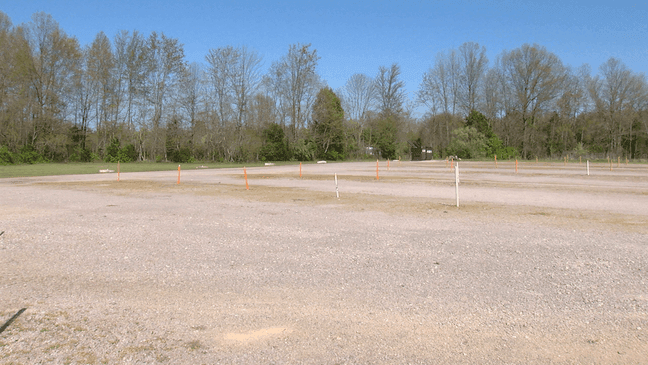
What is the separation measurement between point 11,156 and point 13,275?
4651 cm

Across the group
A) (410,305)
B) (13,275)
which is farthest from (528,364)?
(13,275)

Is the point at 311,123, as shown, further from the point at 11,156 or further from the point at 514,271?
the point at 514,271

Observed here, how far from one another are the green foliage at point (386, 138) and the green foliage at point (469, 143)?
9.36 m

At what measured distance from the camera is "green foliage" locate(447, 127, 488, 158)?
210ft

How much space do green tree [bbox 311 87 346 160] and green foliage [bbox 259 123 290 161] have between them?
5082mm

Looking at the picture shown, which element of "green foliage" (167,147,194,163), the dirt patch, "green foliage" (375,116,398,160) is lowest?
the dirt patch

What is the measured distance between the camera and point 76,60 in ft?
166

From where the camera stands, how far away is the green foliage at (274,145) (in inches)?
2167

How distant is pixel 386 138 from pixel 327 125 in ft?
43.1

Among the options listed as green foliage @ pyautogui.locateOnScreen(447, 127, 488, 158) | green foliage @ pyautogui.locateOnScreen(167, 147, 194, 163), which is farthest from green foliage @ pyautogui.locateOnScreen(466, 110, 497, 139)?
green foliage @ pyautogui.locateOnScreen(167, 147, 194, 163)

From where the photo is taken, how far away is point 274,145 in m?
55.3

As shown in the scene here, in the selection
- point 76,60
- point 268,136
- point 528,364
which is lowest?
point 528,364

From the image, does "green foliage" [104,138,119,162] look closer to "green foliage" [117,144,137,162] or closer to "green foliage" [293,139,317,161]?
"green foliage" [117,144,137,162]

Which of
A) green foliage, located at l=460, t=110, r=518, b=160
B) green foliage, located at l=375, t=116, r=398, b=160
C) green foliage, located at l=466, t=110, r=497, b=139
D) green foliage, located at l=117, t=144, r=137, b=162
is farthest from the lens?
green foliage, located at l=375, t=116, r=398, b=160
